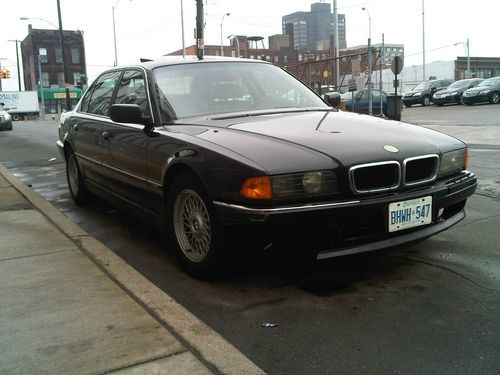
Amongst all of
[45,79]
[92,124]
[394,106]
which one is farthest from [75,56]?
[92,124]

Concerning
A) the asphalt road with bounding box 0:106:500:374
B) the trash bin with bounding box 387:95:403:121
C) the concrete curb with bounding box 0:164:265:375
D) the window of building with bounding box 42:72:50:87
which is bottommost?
the asphalt road with bounding box 0:106:500:374

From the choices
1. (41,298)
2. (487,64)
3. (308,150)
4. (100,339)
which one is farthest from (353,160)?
(487,64)

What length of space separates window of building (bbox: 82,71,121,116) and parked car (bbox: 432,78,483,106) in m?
26.4

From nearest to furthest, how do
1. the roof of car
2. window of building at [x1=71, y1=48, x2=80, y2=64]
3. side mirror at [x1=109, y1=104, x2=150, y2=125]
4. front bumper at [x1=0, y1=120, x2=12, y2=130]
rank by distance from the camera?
side mirror at [x1=109, y1=104, x2=150, y2=125], the roof of car, front bumper at [x1=0, y1=120, x2=12, y2=130], window of building at [x1=71, y1=48, x2=80, y2=64]

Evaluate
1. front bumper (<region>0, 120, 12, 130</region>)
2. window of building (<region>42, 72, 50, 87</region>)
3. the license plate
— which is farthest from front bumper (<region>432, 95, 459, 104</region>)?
window of building (<region>42, 72, 50, 87</region>)

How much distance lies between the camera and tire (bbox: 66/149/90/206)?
618 centimetres

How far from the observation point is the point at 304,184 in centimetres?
307

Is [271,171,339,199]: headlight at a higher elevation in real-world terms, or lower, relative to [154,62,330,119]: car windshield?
lower

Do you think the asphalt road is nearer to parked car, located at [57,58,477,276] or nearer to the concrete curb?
the concrete curb

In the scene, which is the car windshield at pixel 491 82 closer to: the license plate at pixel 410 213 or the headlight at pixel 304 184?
the license plate at pixel 410 213

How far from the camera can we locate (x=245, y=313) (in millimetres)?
3131

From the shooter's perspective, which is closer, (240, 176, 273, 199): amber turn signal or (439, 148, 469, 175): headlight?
(240, 176, 273, 199): amber turn signal

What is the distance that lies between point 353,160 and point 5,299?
234cm

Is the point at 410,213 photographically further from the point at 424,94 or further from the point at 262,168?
the point at 424,94
